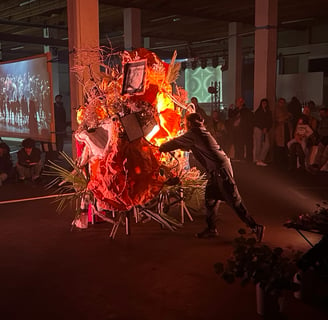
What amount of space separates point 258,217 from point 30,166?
4.59m

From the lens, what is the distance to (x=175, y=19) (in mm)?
14523

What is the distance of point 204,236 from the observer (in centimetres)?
522

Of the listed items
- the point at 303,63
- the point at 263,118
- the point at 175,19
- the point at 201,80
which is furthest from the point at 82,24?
the point at 201,80

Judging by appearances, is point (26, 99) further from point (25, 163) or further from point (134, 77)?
point (134, 77)

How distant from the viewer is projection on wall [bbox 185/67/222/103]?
18.1m

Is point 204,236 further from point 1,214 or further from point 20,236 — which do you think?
point 1,214

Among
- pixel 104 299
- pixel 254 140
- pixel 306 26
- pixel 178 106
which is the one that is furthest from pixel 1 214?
pixel 306 26

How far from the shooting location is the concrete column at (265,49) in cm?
1040

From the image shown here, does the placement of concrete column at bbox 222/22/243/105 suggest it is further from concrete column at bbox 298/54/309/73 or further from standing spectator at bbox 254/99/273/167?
standing spectator at bbox 254/99/273/167

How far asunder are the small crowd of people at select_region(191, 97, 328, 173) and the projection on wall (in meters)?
6.83

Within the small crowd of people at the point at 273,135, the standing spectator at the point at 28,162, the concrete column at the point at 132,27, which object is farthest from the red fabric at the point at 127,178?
the concrete column at the point at 132,27

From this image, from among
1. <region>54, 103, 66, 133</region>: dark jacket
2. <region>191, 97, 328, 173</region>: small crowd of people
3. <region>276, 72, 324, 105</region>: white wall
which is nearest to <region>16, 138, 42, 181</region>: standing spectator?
<region>54, 103, 66, 133</region>: dark jacket

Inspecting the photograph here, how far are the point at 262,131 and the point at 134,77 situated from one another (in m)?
5.93

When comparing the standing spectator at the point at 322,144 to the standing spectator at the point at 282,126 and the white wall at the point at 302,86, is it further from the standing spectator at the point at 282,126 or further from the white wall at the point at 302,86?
the white wall at the point at 302,86
